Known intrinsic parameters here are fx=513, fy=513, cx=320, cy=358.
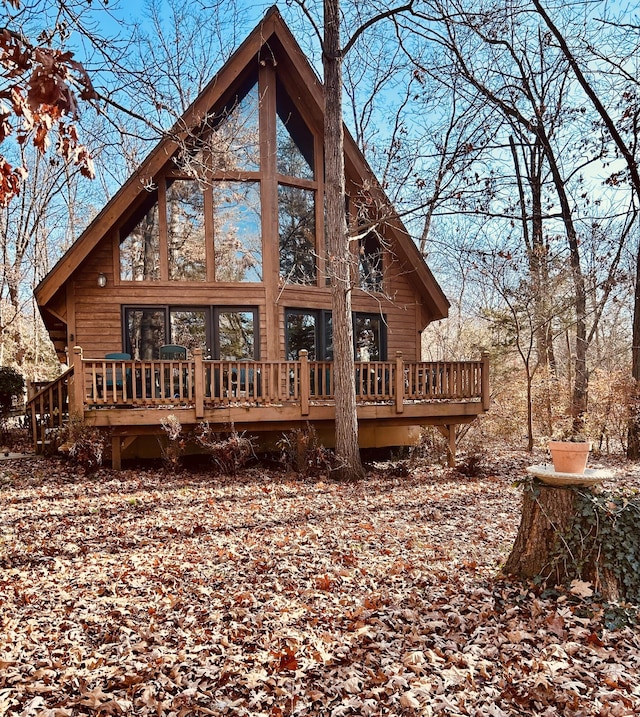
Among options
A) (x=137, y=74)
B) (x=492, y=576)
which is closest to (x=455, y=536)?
(x=492, y=576)

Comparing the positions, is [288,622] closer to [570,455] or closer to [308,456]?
[570,455]

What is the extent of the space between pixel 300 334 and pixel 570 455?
27.0ft

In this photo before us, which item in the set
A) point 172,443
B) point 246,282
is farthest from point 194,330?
point 172,443

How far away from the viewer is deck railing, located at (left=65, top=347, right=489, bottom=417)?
896cm

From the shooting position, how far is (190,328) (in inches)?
443

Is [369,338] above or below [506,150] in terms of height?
below

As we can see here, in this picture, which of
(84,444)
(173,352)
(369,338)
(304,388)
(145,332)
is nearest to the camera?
(84,444)

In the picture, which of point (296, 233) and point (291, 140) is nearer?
point (296, 233)

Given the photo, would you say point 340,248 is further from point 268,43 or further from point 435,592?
point 435,592

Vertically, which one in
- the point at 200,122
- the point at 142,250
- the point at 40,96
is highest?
the point at 200,122

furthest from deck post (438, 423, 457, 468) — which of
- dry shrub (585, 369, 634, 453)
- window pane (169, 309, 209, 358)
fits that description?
window pane (169, 309, 209, 358)

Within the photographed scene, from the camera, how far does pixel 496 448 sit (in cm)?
1397

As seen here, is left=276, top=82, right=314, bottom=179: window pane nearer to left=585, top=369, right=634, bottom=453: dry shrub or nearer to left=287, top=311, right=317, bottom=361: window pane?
left=287, top=311, right=317, bottom=361: window pane

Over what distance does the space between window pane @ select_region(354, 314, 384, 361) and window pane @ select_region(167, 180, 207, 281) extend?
Answer: 4.01 metres
